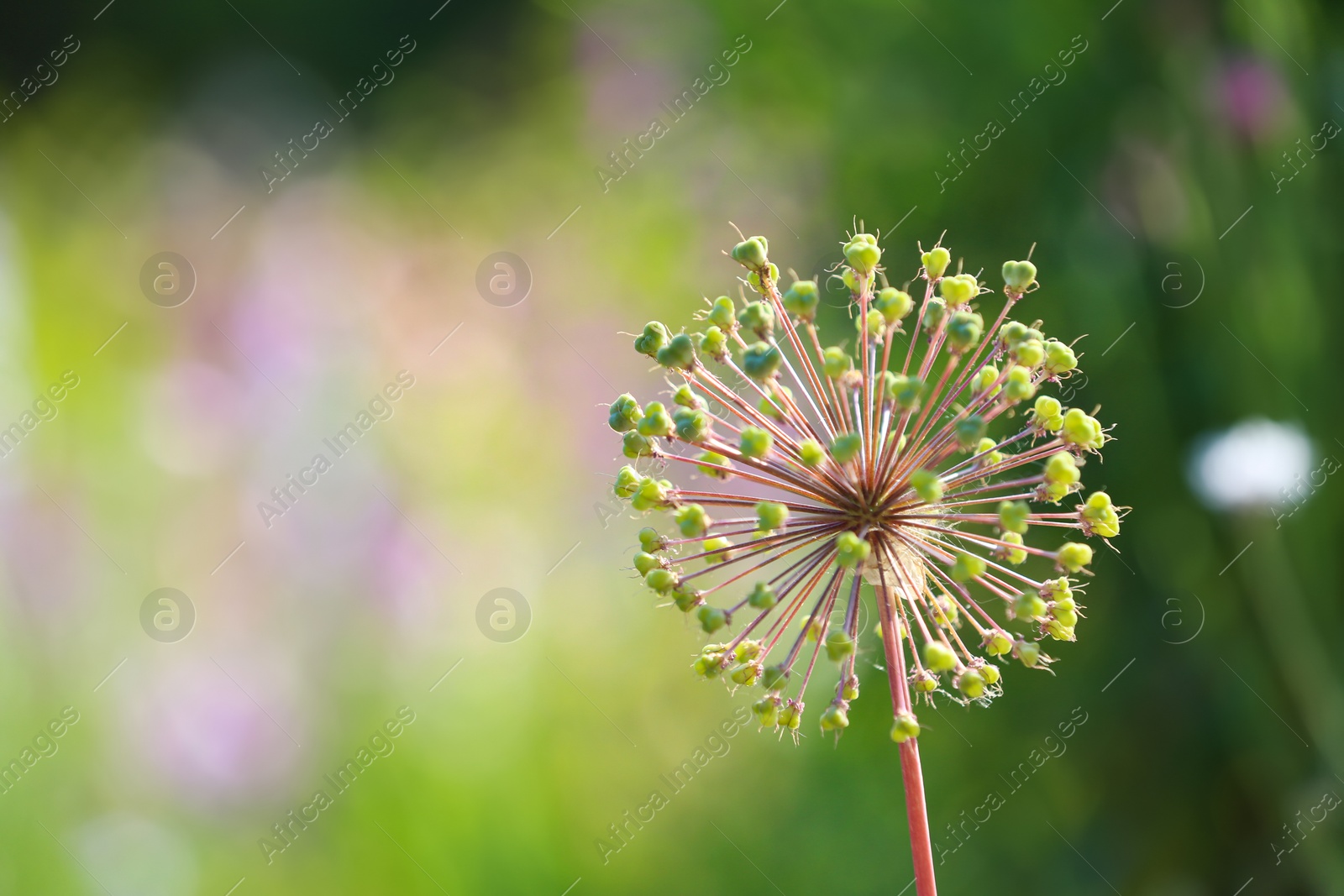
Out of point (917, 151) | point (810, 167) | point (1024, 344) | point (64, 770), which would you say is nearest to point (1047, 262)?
point (917, 151)

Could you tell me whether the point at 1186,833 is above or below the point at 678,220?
below

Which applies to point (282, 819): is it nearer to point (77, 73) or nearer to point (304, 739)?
point (304, 739)

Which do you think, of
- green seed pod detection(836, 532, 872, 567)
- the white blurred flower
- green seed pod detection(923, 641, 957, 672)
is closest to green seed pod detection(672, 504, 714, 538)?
green seed pod detection(836, 532, 872, 567)

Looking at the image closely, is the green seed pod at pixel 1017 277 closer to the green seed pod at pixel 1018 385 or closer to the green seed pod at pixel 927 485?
the green seed pod at pixel 1018 385

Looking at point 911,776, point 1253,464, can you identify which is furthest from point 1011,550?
point 1253,464

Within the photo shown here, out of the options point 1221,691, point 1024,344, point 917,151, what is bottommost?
point 1221,691
